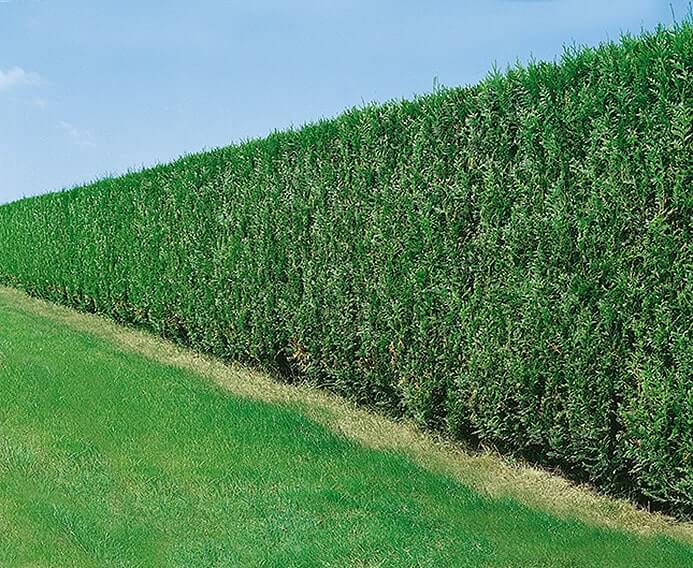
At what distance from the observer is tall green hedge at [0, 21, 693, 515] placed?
685 cm

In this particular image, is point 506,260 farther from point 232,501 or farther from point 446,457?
point 232,501

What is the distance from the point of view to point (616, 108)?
23.1 ft

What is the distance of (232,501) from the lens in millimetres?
7164

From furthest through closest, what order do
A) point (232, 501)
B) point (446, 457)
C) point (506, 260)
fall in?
point (446, 457), point (506, 260), point (232, 501)

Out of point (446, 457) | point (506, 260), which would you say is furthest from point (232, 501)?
point (506, 260)

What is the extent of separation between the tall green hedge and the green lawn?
0.90m

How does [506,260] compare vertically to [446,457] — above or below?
above

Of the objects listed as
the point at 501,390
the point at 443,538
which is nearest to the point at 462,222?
the point at 501,390

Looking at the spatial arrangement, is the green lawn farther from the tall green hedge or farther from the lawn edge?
the tall green hedge

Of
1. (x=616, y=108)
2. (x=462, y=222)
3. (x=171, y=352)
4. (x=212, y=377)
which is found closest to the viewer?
(x=616, y=108)

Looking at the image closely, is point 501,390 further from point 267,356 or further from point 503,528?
point 267,356

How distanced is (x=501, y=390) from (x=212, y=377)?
16.0 feet

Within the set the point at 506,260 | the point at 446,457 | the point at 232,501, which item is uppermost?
the point at 506,260

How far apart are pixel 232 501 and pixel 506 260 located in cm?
328
